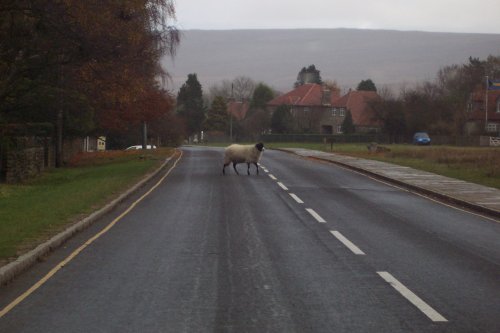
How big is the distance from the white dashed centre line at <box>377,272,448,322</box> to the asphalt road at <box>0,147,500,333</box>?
0.9 inches

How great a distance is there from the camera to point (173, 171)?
102 feet

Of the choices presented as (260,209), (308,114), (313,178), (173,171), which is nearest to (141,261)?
(260,209)

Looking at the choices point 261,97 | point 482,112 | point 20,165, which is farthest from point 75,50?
point 261,97

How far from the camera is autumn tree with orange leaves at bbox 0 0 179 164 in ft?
65.8

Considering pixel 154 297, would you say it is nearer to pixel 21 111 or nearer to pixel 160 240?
pixel 160 240

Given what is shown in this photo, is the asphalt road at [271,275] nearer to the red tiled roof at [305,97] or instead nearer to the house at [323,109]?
the house at [323,109]

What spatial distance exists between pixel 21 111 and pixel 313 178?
45.4ft

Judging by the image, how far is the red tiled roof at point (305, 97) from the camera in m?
118

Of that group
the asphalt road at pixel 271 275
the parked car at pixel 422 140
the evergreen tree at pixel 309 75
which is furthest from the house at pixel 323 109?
the asphalt road at pixel 271 275

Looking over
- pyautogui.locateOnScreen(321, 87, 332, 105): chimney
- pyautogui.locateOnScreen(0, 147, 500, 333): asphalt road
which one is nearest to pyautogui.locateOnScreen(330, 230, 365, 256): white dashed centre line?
pyautogui.locateOnScreen(0, 147, 500, 333): asphalt road

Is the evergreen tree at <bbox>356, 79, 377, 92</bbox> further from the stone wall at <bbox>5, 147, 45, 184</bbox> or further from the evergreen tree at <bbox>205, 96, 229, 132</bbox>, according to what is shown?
the stone wall at <bbox>5, 147, 45, 184</bbox>

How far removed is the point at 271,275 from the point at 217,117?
11497 centimetres

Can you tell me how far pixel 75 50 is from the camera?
22.3 meters

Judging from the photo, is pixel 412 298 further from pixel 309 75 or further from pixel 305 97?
pixel 309 75
